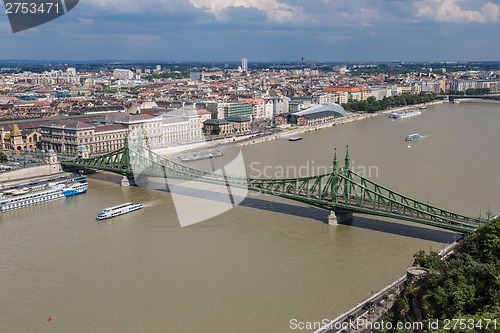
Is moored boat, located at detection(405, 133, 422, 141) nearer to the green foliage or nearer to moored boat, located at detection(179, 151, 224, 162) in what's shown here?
moored boat, located at detection(179, 151, 224, 162)

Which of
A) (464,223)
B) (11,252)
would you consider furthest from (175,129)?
(464,223)

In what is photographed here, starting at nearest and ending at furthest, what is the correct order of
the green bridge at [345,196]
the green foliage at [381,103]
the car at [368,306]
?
the car at [368,306] → the green bridge at [345,196] → the green foliage at [381,103]

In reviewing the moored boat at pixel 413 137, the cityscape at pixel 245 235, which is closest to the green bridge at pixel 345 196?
the cityscape at pixel 245 235

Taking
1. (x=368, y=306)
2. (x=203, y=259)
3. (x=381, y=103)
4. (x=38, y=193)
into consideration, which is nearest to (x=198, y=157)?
(x=38, y=193)

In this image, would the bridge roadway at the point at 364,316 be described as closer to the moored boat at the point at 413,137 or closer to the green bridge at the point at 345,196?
the green bridge at the point at 345,196

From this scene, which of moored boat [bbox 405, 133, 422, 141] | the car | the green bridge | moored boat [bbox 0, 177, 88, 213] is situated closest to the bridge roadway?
the car

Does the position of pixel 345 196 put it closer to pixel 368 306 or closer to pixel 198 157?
pixel 368 306
